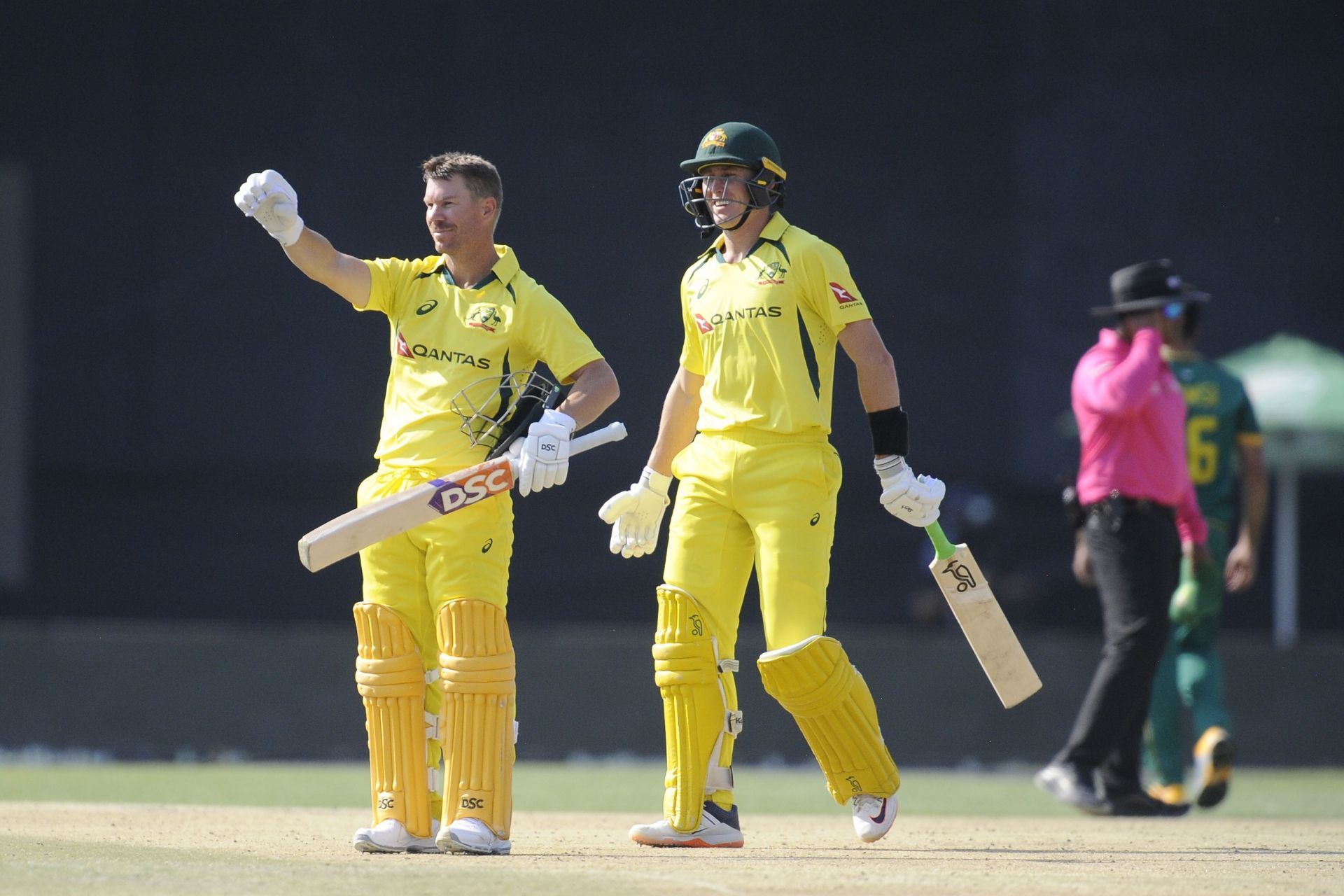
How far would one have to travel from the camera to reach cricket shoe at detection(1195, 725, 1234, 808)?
592 cm

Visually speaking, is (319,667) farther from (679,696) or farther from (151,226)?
(679,696)

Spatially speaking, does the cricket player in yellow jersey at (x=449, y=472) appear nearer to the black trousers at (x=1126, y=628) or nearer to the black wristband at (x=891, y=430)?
the black wristband at (x=891, y=430)

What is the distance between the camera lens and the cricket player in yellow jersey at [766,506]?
4.31 metres

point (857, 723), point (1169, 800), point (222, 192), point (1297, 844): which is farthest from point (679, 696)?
point (222, 192)

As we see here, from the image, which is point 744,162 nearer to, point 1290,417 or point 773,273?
point 773,273

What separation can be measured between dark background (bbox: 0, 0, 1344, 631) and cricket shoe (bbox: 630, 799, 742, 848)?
5.60m

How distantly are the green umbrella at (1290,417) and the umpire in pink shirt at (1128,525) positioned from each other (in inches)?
125

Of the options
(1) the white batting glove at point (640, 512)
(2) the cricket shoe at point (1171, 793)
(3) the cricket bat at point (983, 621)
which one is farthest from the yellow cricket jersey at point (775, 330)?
(2) the cricket shoe at point (1171, 793)

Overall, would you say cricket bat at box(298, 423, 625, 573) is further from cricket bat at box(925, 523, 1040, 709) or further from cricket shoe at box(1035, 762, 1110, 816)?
Result: cricket shoe at box(1035, 762, 1110, 816)

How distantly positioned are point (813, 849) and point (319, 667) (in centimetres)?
440

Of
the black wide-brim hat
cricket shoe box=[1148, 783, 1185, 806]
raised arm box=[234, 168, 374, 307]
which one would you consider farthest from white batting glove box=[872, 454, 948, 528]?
cricket shoe box=[1148, 783, 1185, 806]

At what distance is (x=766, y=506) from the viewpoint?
4.32 m

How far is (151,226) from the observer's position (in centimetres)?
1012

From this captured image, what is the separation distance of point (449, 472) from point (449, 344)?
313 millimetres
